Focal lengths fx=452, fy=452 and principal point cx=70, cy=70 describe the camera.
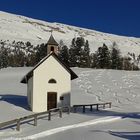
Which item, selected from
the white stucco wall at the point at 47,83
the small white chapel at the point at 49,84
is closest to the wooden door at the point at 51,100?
the small white chapel at the point at 49,84

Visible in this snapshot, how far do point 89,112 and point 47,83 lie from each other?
6.25 metres

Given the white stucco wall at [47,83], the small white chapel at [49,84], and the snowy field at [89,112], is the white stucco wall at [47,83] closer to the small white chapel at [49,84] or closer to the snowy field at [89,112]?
the small white chapel at [49,84]

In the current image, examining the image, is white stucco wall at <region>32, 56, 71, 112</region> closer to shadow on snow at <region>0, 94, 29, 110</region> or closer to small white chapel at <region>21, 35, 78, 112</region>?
small white chapel at <region>21, 35, 78, 112</region>

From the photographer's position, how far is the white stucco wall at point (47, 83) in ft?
153

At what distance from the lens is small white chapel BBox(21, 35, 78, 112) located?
4666 centimetres

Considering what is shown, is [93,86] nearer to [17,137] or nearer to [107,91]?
[107,91]

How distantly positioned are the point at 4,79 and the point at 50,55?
42.0 metres

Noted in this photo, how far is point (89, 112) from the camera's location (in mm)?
43500

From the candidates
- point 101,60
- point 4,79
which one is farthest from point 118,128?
point 101,60

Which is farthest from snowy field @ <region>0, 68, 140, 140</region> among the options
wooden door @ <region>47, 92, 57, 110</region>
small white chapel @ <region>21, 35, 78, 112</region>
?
wooden door @ <region>47, 92, 57, 110</region>

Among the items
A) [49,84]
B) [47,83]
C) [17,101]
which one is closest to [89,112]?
[49,84]

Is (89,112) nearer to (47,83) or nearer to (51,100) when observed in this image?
(51,100)

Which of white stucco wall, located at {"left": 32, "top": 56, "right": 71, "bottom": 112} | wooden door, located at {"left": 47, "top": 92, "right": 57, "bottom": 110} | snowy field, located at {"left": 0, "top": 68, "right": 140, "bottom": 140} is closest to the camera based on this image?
snowy field, located at {"left": 0, "top": 68, "right": 140, "bottom": 140}

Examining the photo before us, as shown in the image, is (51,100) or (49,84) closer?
(51,100)
